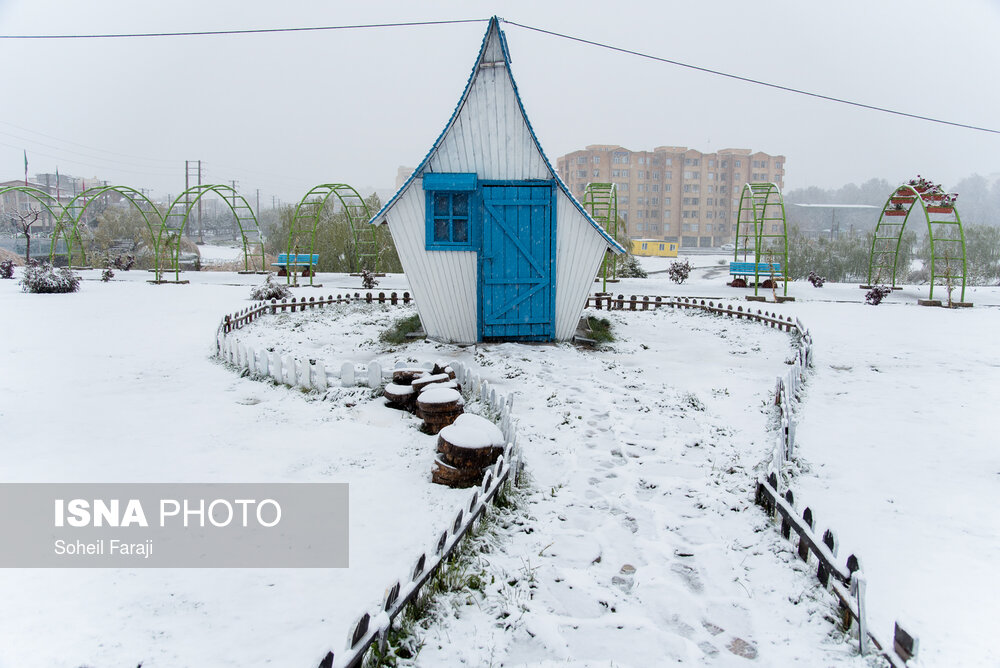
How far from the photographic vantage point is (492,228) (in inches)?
444

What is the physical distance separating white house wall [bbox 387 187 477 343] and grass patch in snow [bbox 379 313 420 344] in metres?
1.01

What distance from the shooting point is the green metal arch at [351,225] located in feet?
73.9

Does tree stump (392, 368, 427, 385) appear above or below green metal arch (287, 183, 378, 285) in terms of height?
below

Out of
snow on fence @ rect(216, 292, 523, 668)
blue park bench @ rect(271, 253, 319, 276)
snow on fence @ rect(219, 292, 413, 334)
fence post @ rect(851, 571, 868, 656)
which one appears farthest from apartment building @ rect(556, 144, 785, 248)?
fence post @ rect(851, 571, 868, 656)

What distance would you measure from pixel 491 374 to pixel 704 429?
11.5 feet

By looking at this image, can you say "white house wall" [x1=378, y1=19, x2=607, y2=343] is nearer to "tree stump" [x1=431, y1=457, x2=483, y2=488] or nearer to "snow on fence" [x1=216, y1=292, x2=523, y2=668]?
"snow on fence" [x1=216, y1=292, x2=523, y2=668]

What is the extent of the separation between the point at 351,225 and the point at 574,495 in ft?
67.8

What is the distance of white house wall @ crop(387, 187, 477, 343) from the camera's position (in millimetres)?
11469

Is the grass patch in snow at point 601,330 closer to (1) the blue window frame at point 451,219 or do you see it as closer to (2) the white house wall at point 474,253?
(2) the white house wall at point 474,253

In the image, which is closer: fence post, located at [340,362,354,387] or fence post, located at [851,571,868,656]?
fence post, located at [851,571,868,656]

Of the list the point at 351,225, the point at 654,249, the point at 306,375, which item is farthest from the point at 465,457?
the point at 654,249

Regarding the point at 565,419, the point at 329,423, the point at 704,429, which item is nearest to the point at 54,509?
the point at 329,423

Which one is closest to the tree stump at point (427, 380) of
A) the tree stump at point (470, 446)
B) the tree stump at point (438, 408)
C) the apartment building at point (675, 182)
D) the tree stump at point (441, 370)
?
the tree stump at point (441, 370)

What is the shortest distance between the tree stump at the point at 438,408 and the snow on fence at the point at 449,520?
0.55m
